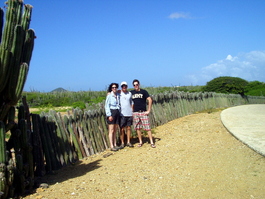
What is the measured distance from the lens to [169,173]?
529 cm

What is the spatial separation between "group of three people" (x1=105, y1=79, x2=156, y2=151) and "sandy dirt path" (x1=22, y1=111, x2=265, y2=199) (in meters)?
0.50

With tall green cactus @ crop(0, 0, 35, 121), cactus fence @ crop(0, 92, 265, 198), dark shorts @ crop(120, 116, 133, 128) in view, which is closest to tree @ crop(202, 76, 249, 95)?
dark shorts @ crop(120, 116, 133, 128)

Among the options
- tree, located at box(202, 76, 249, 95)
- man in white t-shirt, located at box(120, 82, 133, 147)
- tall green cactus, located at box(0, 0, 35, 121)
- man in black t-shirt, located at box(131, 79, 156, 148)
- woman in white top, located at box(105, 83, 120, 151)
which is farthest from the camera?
tree, located at box(202, 76, 249, 95)

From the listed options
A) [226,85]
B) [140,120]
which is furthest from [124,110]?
[226,85]

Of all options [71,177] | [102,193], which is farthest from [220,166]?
[71,177]

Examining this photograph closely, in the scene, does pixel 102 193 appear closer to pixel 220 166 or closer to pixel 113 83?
pixel 220 166

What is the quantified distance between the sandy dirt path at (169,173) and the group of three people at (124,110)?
500 mm

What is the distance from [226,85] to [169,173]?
839 inches

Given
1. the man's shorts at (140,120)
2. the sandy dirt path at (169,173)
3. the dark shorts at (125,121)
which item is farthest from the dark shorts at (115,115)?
the sandy dirt path at (169,173)

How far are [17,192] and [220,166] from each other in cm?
370

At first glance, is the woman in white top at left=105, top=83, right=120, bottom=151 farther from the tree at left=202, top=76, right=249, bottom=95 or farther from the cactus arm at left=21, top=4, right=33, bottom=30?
the tree at left=202, top=76, right=249, bottom=95

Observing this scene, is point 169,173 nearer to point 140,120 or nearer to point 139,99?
point 140,120

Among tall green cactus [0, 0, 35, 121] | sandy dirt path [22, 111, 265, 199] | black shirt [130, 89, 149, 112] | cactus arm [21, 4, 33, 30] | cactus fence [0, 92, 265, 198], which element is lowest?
sandy dirt path [22, 111, 265, 199]

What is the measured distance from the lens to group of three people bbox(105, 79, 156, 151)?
23.8 ft
